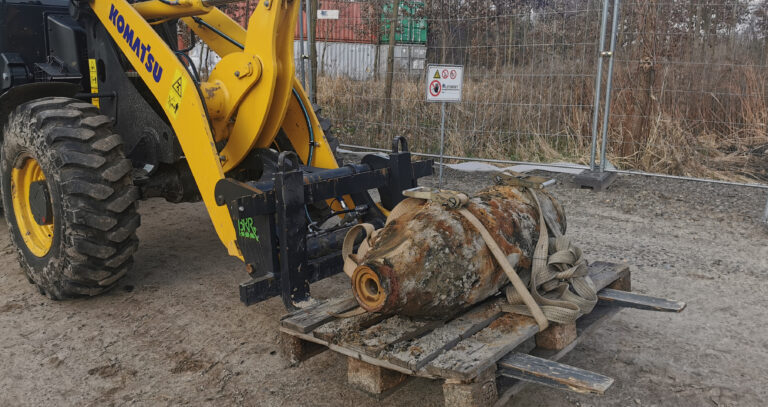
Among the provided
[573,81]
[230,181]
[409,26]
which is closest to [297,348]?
[230,181]

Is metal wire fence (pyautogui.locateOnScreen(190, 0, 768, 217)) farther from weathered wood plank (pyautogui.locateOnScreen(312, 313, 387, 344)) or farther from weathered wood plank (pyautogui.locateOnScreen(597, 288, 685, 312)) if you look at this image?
weathered wood plank (pyautogui.locateOnScreen(312, 313, 387, 344))

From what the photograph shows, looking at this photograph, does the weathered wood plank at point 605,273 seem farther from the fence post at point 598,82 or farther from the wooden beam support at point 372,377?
the fence post at point 598,82

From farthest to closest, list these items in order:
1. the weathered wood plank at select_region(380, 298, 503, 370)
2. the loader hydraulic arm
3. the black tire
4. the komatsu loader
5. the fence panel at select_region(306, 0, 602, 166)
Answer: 1. the fence panel at select_region(306, 0, 602, 166)
2. the black tire
3. the loader hydraulic arm
4. the komatsu loader
5. the weathered wood plank at select_region(380, 298, 503, 370)

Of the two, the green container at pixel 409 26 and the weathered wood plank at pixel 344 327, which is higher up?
the green container at pixel 409 26

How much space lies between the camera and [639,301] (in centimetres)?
332

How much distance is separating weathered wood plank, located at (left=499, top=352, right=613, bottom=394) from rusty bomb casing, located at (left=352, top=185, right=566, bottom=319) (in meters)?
0.38

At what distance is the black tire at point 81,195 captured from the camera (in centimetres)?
410

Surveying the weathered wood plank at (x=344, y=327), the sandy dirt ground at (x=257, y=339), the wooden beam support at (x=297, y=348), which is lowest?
the sandy dirt ground at (x=257, y=339)

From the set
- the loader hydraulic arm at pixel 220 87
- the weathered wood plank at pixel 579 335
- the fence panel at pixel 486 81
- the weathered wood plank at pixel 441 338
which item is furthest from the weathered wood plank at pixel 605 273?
the fence panel at pixel 486 81

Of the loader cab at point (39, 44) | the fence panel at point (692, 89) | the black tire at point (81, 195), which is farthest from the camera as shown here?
the fence panel at point (692, 89)

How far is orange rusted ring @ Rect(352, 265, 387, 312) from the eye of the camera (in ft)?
8.72

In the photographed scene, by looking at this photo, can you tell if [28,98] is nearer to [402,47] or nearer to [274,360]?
[274,360]

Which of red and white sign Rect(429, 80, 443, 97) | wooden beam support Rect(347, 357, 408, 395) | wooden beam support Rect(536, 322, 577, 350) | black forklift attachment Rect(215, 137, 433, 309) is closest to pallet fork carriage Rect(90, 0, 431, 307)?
black forklift attachment Rect(215, 137, 433, 309)

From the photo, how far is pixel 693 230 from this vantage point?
615 centimetres
